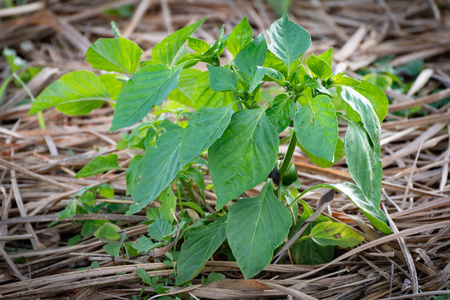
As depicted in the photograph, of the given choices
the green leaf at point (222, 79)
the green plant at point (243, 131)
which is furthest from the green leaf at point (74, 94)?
the green leaf at point (222, 79)

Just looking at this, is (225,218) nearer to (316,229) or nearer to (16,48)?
(316,229)

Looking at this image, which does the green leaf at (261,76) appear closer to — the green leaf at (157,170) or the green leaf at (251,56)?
the green leaf at (251,56)

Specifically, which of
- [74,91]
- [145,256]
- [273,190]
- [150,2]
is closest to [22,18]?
[150,2]

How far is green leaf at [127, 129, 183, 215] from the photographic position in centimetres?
108

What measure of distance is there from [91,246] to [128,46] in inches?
29.7

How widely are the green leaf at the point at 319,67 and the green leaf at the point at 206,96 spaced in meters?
0.31

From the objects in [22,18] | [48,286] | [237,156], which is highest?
[22,18]

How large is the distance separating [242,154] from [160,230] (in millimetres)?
399

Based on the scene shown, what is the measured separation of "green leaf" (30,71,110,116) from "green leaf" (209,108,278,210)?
63 centimetres

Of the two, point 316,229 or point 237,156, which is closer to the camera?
point 237,156

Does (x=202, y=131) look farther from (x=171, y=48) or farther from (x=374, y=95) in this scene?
(x=374, y=95)

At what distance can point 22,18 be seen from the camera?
3.21 metres

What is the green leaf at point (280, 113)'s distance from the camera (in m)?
1.12

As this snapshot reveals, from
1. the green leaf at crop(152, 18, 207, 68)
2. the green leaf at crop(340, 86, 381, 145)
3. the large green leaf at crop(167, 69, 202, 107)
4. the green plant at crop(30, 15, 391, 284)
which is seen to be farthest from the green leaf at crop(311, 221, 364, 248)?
the green leaf at crop(152, 18, 207, 68)
